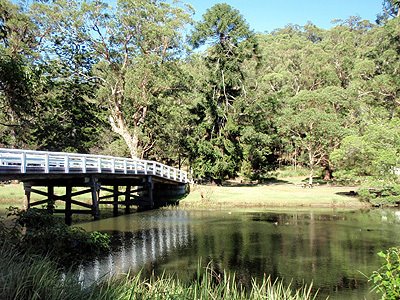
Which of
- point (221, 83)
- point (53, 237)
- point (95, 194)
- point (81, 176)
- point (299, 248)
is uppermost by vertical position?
point (221, 83)

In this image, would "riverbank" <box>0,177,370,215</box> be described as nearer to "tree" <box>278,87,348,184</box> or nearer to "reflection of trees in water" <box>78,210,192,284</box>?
"tree" <box>278,87,348,184</box>

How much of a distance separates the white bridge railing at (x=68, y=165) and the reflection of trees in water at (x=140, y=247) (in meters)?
4.70

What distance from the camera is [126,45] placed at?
130ft

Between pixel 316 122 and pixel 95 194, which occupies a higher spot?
pixel 316 122

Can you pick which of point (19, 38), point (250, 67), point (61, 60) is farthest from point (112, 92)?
point (250, 67)

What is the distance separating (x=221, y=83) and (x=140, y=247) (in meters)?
29.6

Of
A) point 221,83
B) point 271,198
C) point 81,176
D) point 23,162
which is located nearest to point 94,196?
point 81,176

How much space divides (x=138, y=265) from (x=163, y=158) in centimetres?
3875

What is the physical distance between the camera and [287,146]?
5028 cm

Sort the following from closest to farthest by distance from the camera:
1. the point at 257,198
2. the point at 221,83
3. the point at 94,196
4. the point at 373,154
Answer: the point at 94,196 < the point at 373,154 < the point at 257,198 < the point at 221,83

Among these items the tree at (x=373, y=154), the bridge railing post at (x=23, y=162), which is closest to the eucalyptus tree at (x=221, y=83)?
the tree at (x=373, y=154)

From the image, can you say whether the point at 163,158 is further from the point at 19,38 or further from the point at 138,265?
the point at 138,265

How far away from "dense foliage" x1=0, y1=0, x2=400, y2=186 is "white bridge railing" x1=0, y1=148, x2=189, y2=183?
23.6 feet

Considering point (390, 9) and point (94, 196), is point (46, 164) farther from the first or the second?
point (390, 9)
